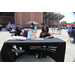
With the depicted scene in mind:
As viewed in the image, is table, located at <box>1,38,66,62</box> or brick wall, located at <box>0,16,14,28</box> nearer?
table, located at <box>1,38,66,62</box>

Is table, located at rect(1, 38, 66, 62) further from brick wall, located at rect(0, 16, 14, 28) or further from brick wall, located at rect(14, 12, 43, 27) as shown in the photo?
brick wall, located at rect(0, 16, 14, 28)

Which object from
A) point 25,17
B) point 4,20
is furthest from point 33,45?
point 4,20

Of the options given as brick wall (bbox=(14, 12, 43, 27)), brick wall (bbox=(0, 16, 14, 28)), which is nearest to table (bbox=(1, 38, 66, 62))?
brick wall (bbox=(14, 12, 43, 27))

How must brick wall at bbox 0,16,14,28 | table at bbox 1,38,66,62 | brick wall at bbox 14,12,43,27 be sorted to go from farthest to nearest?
brick wall at bbox 0,16,14,28, brick wall at bbox 14,12,43,27, table at bbox 1,38,66,62

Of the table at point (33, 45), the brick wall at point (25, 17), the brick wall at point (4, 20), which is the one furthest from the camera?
the brick wall at point (4, 20)

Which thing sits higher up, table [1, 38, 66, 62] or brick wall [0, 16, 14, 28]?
brick wall [0, 16, 14, 28]

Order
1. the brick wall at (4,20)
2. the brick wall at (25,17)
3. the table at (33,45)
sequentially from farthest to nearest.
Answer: the brick wall at (4,20), the brick wall at (25,17), the table at (33,45)

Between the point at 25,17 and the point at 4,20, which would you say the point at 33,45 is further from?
the point at 4,20

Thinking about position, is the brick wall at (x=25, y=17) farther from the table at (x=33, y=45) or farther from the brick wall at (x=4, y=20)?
the table at (x=33, y=45)

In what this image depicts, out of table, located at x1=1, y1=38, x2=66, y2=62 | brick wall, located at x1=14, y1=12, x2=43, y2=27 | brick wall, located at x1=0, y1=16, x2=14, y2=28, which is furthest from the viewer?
brick wall, located at x1=0, y1=16, x2=14, y2=28

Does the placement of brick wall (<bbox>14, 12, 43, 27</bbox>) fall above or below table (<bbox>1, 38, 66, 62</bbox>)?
above

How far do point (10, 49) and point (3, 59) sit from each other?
39cm

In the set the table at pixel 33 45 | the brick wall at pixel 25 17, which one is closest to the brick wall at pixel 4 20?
the brick wall at pixel 25 17
